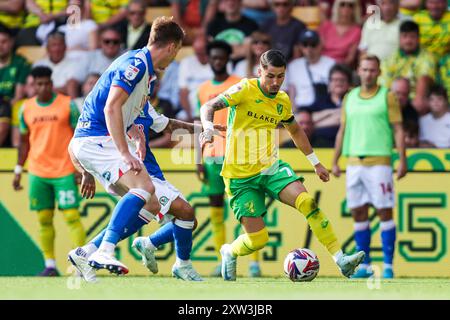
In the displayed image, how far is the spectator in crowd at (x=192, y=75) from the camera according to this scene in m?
15.5

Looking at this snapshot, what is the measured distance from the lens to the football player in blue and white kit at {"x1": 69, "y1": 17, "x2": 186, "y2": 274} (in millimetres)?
9492

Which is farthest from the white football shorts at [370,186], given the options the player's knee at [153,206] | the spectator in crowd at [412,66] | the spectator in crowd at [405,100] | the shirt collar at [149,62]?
the shirt collar at [149,62]

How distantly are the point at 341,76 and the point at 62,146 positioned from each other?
3.63 meters

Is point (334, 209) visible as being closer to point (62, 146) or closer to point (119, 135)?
point (62, 146)

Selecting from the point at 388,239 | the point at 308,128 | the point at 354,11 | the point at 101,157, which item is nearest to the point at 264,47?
the point at 308,128

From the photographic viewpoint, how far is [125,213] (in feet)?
31.9

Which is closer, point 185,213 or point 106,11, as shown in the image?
point 185,213

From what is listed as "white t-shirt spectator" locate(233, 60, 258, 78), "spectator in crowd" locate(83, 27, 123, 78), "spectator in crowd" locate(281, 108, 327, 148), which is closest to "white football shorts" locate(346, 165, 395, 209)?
"spectator in crowd" locate(281, 108, 327, 148)

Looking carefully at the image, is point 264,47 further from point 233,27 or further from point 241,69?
point 233,27

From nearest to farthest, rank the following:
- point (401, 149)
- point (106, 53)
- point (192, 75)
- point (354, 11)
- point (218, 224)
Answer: point (401, 149)
point (218, 224)
point (192, 75)
point (354, 11)
point (106, 53)

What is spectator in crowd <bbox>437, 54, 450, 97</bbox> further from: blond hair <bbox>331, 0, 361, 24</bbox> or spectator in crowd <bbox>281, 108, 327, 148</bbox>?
spectator in crowd <bbox>281, 108, 327, 148</bbox>

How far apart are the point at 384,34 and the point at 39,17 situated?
193 inches

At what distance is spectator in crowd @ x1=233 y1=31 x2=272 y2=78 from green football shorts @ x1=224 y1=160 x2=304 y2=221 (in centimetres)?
421

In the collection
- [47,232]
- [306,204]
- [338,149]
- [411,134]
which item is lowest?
[47,232]
